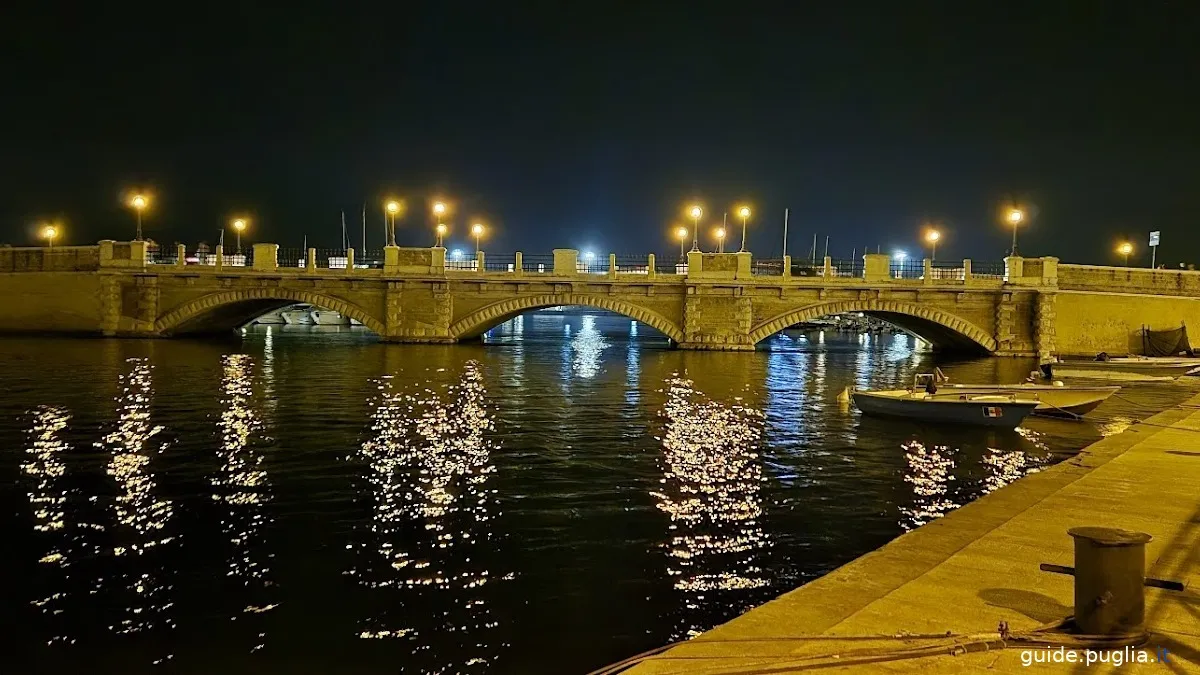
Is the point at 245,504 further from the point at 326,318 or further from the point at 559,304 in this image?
the point at 326,318

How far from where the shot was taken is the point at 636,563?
1105cm

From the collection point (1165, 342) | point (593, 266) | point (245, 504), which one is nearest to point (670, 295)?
point (593, 266)

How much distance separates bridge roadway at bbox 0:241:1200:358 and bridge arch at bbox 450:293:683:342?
9cm

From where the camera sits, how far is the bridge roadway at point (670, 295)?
50.9 meters

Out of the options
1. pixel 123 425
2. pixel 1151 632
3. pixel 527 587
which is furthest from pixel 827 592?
pixel 123 425

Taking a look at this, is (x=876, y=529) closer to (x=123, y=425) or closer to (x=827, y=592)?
(x=827, y=592)

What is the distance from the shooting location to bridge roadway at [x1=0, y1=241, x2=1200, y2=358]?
50938 millimetres

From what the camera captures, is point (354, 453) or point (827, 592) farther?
point (354, 453)

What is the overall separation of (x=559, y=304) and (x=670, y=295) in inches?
280

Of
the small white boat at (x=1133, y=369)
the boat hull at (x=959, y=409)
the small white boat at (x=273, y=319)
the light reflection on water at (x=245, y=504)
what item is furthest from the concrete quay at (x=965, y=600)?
the small white boat at (x=273, y=319)

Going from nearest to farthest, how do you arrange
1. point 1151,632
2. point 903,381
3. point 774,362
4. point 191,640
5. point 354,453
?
1. point 1151,632
2. point 191,640
3. point 354,453
4. point 903,381
5. point 774,362

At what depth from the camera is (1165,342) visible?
50656 millimetres

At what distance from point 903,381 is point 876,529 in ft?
85.6

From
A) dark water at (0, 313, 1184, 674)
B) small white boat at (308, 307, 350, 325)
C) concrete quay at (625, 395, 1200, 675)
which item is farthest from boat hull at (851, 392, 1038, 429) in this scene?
small white boat at (308, 307, 350, 325)
